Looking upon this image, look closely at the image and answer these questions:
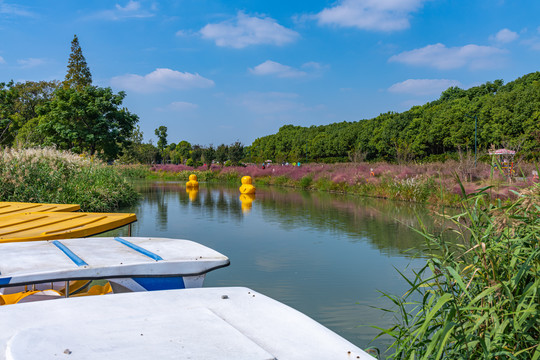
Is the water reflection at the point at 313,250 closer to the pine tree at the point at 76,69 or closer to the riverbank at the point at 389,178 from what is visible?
the riverbank at the point at 389,178

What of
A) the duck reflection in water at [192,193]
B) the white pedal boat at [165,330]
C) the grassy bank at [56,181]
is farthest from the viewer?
the duck reflection in water at [192,193]

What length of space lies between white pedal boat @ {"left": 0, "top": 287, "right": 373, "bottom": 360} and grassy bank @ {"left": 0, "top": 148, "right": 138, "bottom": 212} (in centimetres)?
730

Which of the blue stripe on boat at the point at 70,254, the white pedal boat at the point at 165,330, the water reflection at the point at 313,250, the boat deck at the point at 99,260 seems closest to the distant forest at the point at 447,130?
the water reflection at the point at 313,250

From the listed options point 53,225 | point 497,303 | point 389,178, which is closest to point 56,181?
point 53,225

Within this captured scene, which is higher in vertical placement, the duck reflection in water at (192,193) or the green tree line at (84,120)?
the green tree line at (84,120)

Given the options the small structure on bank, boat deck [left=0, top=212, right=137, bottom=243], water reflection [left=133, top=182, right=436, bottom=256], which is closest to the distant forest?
the small structure on bank

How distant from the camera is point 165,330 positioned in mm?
1274

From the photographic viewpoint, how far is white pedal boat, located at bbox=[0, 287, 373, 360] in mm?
1122

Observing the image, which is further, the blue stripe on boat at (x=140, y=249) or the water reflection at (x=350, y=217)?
the water reflection at (x=350, y=217)

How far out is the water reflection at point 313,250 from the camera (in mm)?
3803

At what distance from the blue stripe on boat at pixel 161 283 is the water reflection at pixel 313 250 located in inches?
55.0

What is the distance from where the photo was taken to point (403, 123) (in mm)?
37188

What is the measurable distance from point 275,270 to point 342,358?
3.79 meters

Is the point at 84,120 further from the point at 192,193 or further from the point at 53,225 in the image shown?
the point at 53,225
